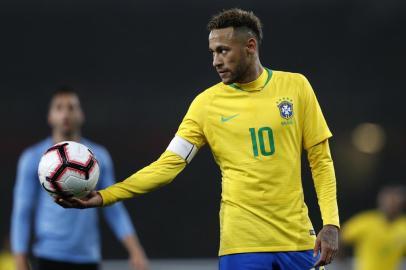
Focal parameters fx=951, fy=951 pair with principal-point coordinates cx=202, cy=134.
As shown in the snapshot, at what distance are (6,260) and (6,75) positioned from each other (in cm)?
353

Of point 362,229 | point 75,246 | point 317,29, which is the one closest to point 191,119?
point 75,246

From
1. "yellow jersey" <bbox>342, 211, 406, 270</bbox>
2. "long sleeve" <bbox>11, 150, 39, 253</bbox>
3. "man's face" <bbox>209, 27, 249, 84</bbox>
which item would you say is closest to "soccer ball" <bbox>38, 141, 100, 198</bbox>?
"man's face" <bbox>209, 27, 249, 84</bbox>

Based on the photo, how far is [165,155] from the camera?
17.5 ft

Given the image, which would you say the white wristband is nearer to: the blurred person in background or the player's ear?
the player's ear

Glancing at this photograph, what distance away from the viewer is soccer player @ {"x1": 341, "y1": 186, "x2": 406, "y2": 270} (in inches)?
472

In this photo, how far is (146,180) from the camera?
522cm

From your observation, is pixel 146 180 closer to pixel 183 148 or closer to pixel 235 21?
pixel 183 148

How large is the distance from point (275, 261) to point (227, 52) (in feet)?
3.85

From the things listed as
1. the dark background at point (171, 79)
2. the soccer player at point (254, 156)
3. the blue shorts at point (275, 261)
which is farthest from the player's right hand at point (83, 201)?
the dark background at point (171, 79)

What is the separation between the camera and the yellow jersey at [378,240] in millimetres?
11977

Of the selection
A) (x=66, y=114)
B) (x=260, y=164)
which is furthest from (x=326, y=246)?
(x=66, y=114)

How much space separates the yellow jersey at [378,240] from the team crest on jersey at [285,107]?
23.5 ft

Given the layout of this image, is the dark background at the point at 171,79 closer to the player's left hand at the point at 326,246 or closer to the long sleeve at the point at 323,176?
the long sleeve at the point at 323,176

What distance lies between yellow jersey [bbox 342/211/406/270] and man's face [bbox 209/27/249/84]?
7229 millimetres
